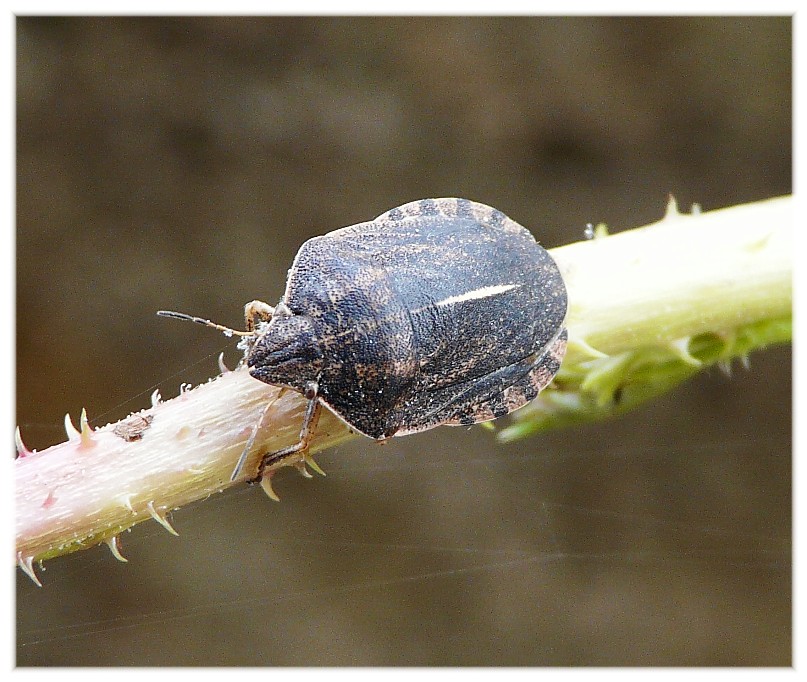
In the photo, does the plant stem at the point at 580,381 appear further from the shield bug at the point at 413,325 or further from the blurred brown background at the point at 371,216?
the blurred brown background at the point at 371,216

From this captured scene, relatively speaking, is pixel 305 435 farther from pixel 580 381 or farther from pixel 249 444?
pixel 580 381

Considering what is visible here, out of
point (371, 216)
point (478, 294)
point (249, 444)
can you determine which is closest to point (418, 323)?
point (478, 294)

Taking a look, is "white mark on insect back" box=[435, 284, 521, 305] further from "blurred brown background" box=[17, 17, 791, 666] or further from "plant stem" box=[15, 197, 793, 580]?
"blurred brown background" box=[17, 17, 791, 666]

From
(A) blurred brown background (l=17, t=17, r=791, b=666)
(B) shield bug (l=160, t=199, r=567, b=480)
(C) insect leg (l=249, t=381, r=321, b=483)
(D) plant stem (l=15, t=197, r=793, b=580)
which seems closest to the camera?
(D) plant stem (l=15, t=197, r=793, b=580)

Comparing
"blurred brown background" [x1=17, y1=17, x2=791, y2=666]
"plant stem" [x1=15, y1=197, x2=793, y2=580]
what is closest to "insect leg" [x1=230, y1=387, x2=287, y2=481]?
"plant stem" [x1=15, y1=197, x2=793, y2=580]

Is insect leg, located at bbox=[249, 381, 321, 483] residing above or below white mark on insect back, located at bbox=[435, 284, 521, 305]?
below

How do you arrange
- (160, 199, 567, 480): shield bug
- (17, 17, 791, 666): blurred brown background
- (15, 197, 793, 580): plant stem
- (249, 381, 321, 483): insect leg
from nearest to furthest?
1. (15, 197, 793, 580): plant stem
2. (249, 381, 321, 483): insect leg
3. (160, 199, 567, 480): shield bug
4. (17, 17, 791, 666): blurred brown background
